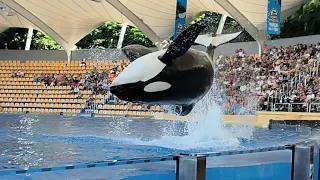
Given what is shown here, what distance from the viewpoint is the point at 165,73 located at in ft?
15.3

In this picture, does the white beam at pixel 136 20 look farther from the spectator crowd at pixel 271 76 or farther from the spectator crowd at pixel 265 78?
the spectator crowd at pixel 271 76

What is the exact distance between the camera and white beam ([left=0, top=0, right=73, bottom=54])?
83.0ft

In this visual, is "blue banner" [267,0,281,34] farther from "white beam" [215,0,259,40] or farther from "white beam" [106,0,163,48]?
"white beam" [106,0,163,48]

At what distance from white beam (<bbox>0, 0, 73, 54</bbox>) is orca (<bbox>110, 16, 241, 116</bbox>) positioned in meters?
21.6

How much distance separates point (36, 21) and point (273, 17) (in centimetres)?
1516

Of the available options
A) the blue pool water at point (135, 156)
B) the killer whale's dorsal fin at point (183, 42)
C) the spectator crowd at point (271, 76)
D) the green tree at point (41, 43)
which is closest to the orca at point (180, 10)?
the spectator crowd at point (271, 76)

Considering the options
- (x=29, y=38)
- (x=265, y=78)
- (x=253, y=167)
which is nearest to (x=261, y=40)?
(x=265, y=78)

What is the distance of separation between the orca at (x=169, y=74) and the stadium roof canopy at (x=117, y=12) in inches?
663

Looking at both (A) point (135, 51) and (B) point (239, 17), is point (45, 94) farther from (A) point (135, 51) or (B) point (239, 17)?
(A) point (135, 51)

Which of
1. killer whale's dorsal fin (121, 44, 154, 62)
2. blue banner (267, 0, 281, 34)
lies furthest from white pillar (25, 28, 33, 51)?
killer whale's dorsal fin (121, 44, 154, 62)

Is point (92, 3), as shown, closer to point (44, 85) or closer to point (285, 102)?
point (44, 85)

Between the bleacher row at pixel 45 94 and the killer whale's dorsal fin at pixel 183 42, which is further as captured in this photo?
the bleacher row at pixel 45 94

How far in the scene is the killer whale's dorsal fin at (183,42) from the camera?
4.52 meters

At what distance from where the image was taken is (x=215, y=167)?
430 cm
